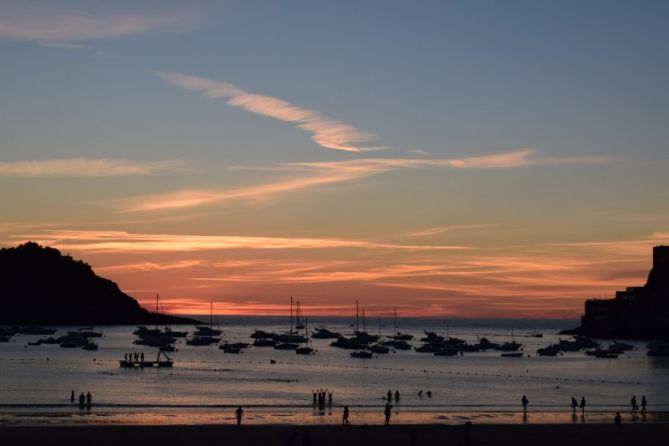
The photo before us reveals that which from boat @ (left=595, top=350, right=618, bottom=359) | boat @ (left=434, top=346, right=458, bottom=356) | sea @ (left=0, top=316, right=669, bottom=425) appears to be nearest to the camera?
sea @ (left=0, top=316, right=669, bottom=425)

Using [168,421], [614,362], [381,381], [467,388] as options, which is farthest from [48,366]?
[614,362]

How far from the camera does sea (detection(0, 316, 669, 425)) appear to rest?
2685 inches

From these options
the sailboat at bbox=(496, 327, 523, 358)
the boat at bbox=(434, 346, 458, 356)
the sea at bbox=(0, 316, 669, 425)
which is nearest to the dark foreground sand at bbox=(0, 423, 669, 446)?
the sea at bbox=(0, 316, 669, 425)

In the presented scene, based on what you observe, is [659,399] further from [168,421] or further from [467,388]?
[168,421]

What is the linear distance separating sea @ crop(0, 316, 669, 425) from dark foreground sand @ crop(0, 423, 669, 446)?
19.0 feet

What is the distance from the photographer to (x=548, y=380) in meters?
116

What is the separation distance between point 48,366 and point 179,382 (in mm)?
34371

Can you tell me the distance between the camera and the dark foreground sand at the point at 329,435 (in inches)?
2021

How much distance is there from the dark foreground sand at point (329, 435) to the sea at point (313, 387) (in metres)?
5.79

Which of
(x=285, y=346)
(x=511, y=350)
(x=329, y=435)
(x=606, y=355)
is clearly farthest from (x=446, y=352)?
(x=329, y=435)

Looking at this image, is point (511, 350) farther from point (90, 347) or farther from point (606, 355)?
point (90, 347)

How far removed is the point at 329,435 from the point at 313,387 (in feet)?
143

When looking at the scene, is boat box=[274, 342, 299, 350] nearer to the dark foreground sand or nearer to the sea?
the sea

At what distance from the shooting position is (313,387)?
322ft
